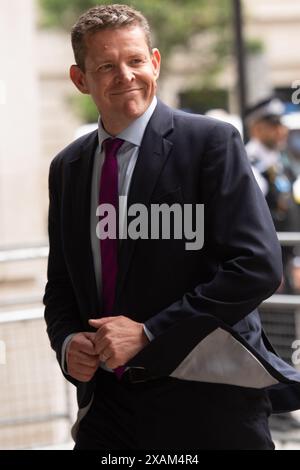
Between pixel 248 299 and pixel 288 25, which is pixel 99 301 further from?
pixel 288 25

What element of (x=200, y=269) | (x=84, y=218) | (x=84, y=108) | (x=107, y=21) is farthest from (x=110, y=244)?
(x=84, y=108)

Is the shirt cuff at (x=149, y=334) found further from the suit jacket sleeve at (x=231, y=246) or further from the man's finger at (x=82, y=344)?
the man's finger at (x=82, y=344)

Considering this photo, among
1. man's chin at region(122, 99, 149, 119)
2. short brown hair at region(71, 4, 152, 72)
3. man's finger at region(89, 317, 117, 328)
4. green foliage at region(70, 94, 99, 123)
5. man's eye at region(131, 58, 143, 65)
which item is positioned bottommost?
man's finger at region(89, 317, 117, 328)

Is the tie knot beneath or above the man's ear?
beneath

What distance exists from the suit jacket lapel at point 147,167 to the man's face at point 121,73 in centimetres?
6

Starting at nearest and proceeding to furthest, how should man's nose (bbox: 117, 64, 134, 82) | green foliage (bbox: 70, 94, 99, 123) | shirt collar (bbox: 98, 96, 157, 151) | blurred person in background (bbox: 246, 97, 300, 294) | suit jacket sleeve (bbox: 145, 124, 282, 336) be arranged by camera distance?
suit jacket sleeve (bbox: 145, 124, 282, 336), man's nose (bbox: 117, 64, 134, 82), shirt collar (bbox: 98, 96, 157, 151), blurred person in background (bbox: 246, 97, 300, 294), green foliage (bbox: 70, 94, 99, 123)

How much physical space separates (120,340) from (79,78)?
777 mm

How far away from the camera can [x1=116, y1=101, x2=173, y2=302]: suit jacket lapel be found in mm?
2898

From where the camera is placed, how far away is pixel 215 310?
2.77 m

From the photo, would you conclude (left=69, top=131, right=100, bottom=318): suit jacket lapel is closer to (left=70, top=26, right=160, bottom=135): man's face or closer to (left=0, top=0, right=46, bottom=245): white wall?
(left=70, top=26, right=160, bottom=135): man's face

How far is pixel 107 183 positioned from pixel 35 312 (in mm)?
3264

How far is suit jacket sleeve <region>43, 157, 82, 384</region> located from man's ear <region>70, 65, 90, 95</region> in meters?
0.23

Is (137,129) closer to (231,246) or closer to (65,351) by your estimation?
(231,246)

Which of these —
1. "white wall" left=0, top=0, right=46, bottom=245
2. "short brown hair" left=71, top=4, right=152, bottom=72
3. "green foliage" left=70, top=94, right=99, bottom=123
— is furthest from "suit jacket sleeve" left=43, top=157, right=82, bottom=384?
"green foliage" left=70, top=94, right=99, bottom=123
